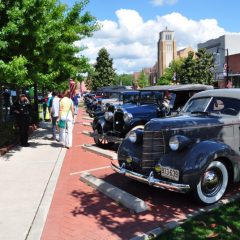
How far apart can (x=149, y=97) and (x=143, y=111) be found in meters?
1.03

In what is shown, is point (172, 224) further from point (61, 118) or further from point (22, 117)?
point (22, 117)

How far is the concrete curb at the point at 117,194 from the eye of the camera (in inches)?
247

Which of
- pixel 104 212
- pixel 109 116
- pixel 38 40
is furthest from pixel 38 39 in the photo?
pixel 104 212

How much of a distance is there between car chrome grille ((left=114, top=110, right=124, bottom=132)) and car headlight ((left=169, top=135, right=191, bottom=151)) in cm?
513

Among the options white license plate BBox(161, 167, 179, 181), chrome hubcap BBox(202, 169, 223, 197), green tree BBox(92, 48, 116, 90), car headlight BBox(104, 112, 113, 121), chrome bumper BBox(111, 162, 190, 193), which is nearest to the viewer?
chrome bumper BBox(111, 162, 190, 193)

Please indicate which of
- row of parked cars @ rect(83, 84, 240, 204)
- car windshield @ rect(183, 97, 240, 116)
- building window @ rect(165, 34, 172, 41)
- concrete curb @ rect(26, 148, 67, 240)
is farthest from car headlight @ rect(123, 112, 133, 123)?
building window @ rect(165, 34, 172, 41)

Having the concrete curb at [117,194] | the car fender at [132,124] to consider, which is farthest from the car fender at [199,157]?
the car fender at [132,124]

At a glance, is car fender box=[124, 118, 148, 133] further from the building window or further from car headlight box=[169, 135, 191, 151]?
the building window

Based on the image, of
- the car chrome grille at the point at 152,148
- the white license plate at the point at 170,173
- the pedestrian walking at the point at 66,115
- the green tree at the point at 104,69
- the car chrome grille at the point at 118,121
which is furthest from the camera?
the green tree at the point at 104,69

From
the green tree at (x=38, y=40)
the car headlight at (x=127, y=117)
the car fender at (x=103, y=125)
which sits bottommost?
the car fender at (x=103, y=125)

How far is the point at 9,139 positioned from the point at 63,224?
7.56 metres

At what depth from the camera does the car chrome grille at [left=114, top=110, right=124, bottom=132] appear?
11.7 meters

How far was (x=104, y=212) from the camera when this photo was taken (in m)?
6.29

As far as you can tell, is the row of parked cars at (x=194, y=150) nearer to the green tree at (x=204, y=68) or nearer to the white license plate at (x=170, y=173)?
the white license plate at (x=170, y=173)
